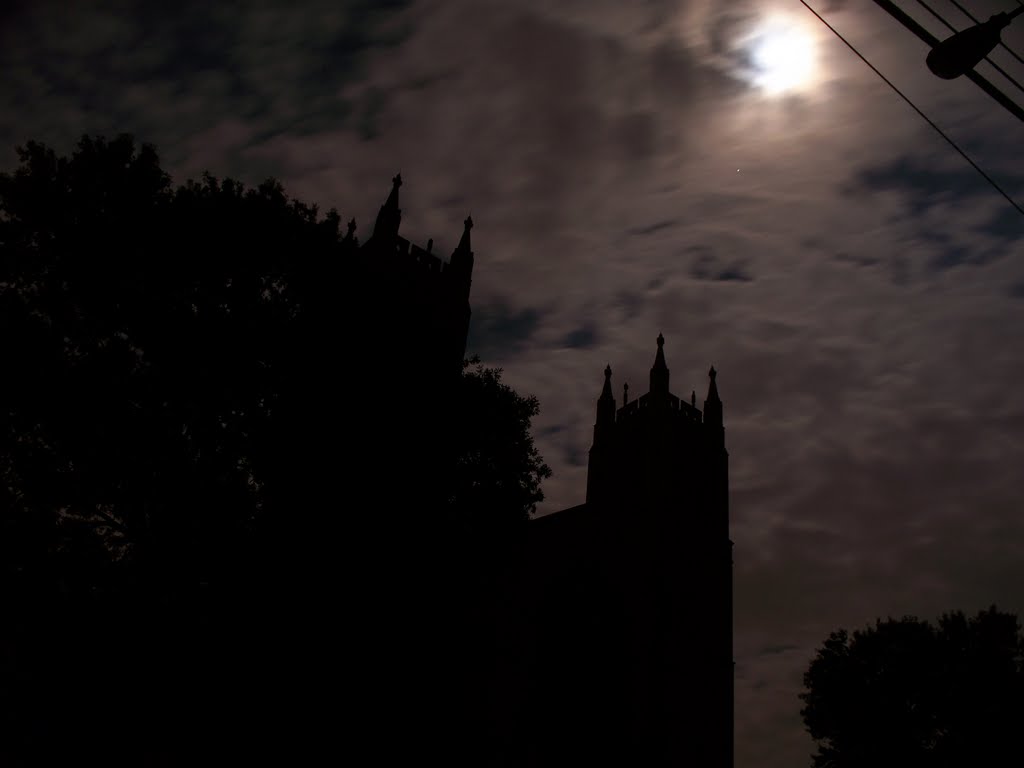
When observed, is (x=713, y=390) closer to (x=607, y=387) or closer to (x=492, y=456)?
(x=607, y=387)

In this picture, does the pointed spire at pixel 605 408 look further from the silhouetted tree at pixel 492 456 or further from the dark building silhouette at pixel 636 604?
the silhouetted tree at pixel 492 456

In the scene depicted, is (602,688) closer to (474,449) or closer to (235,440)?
(474,449)

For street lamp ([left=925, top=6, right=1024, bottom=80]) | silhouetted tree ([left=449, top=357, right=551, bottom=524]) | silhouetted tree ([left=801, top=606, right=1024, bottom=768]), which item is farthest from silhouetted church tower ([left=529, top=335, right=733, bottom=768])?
street lamp ([left=925, top=6, right=1024, bottom=80])

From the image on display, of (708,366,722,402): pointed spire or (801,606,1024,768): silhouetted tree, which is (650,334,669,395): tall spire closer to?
(708,366,722,402): pointed spire

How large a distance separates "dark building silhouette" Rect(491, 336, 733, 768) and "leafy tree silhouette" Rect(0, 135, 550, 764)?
8184 mm

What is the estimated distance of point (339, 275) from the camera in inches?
836

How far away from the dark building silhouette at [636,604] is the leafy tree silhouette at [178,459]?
26.9 ft

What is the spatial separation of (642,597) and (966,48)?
28707mm

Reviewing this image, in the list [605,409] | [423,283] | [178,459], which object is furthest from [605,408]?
[178,459]

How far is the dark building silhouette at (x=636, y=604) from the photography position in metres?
25.2

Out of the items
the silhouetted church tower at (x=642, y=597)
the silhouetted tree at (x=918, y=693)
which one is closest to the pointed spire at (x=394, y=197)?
the silhouetted church tower at (x=642, y=597)

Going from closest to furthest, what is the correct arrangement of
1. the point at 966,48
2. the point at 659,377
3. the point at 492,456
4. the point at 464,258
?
the point at 966,48 → the point at 492,456 → the point at 464,258 → the point at 659,377

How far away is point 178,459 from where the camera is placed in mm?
17844

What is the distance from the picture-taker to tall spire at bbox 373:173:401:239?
2777 cm
